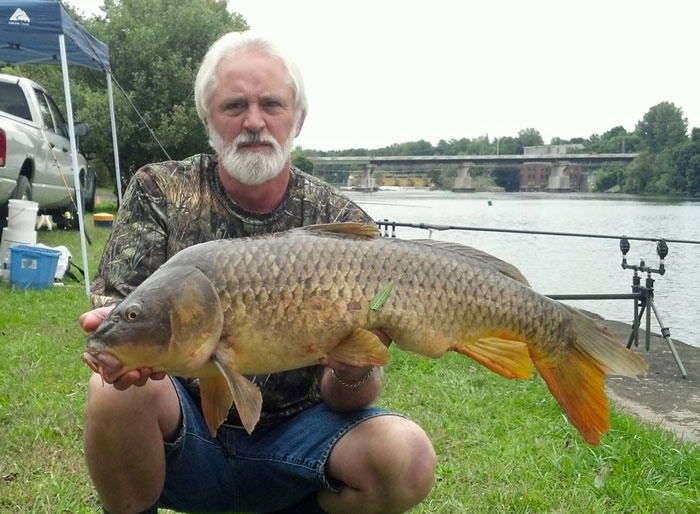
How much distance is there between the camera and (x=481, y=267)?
219 cm

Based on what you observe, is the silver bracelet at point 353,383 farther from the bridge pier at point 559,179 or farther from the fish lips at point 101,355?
the bridge pier at point 559,179

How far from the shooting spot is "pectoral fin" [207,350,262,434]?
1.91 meters

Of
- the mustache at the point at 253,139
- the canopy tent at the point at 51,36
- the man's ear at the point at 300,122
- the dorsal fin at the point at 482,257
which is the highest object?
the canopy tent at the point at 51,36

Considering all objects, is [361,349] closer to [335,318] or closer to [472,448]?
[335,318]

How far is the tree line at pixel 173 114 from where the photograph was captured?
22562 millimetres

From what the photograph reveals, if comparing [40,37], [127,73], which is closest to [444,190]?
[127,73]

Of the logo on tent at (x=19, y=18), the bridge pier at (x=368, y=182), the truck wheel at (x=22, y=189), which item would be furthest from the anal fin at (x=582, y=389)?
the bridge pier at (x=368, y=182)

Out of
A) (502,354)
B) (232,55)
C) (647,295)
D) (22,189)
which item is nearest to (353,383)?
(502,354)

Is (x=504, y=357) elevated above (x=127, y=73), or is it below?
below

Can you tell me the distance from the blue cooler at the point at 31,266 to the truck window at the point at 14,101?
3.70 meters

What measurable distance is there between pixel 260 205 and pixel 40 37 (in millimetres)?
8176

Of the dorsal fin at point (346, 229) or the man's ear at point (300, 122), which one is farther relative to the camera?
the man's ear at point (300, 122)

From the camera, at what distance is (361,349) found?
204cm

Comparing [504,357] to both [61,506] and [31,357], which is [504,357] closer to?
[61,506]
